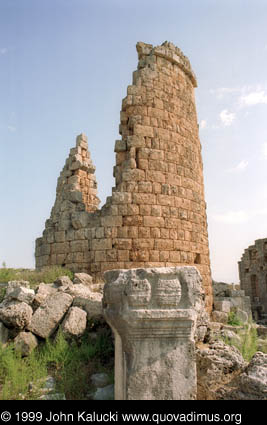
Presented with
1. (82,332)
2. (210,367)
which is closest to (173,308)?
(210,367)

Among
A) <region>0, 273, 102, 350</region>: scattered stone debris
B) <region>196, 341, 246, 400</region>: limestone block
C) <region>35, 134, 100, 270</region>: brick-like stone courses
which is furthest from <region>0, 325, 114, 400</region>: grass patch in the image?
<region>35, 134, 100, 270</region>: brick-like stone courses

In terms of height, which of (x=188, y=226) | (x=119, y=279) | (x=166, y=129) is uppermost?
(x=166, y=129)

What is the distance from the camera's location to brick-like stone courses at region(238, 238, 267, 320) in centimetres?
1756

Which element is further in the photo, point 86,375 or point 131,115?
point 131,115

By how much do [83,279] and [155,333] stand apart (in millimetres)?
3970

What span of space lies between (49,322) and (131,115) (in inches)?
199

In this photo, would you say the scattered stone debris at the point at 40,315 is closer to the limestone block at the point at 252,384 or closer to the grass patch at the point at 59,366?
the grass patch at the point at 59,366

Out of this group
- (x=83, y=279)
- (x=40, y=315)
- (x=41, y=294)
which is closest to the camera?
(x=40, y=315)

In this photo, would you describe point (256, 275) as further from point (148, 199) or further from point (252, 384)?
point (252, 384)

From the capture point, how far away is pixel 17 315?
4301 millimetres

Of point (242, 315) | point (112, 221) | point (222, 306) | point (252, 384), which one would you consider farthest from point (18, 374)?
point (242, 315)
